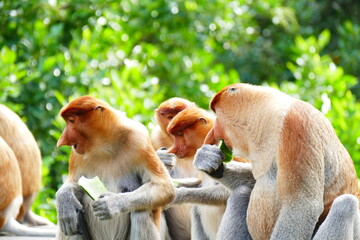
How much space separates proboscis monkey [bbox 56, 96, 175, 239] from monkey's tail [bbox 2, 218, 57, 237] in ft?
4.02

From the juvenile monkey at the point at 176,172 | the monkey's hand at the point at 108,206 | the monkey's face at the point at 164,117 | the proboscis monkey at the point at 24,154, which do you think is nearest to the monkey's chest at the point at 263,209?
the monkey's hand at the point at 108,206

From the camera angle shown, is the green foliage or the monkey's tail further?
the green foliage

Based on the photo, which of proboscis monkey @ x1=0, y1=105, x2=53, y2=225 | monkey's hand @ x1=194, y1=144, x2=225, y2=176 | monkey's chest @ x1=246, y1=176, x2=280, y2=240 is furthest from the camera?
proboscis monkey @ x1=0, y1=105, x2=53, y2=225

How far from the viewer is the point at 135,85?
7.64 meters

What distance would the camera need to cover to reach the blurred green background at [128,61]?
6.97 meters

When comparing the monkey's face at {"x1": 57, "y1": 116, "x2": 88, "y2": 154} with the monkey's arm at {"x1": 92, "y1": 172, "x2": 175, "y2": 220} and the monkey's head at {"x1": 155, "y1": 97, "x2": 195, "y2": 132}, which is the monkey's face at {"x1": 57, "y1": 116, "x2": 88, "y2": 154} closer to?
the monkey's arm at {"x1": 92, "y1": 172, "x2": 175, "y2": 220}

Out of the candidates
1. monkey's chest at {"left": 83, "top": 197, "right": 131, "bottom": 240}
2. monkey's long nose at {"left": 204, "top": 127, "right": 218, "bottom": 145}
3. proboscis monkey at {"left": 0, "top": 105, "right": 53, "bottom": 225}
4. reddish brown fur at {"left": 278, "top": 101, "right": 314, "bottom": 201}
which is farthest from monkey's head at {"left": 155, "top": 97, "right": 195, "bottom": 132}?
reddish brown fur at {"left": 278, "top": 101, "right": 314, "bottom": 201}

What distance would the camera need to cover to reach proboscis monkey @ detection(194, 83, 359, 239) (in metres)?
3.04

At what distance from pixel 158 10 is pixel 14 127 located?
364cm

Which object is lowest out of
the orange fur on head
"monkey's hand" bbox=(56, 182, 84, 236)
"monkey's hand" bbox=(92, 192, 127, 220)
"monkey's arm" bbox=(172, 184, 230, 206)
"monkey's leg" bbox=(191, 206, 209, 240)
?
"monkey's leg" bbox=(191, 206, 209, 240)

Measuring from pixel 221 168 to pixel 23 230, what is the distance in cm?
210

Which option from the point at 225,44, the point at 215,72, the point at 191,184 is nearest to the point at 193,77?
the point at 215,72

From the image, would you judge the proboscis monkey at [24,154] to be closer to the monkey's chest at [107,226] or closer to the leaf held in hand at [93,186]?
the monkey's chest at [107,226]

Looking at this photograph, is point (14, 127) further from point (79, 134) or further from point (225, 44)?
point (225, 44)
